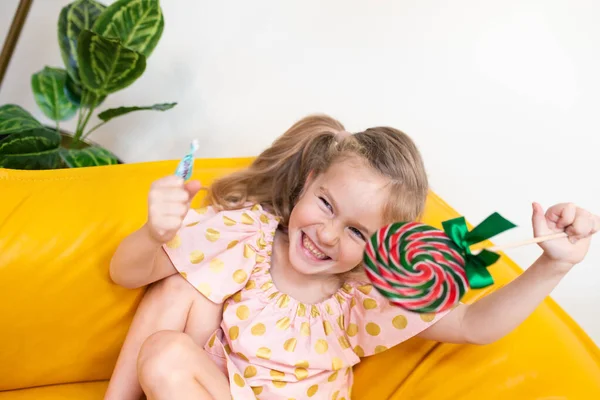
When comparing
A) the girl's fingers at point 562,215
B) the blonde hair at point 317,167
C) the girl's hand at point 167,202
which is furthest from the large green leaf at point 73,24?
the girl's fingers at point 562,215

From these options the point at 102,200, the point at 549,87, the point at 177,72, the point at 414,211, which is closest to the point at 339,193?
the point at 414,211

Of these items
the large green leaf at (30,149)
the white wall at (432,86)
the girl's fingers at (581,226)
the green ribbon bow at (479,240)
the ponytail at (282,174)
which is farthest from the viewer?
the white wall at (432,86)

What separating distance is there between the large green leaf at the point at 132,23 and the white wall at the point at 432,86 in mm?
350

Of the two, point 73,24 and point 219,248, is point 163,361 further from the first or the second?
point 73,24

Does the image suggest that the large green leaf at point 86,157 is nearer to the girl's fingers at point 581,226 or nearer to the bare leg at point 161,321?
the bare leg at point 161,321

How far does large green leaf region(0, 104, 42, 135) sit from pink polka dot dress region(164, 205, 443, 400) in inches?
23.6

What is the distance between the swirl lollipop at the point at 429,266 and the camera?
0.82 metres

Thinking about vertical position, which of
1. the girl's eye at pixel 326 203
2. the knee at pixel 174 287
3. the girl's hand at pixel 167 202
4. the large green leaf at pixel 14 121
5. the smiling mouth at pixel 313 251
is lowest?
the knee at pixel 174 287

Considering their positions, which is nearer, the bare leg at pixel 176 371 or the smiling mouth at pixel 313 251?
the bare leg at pixel 176 371

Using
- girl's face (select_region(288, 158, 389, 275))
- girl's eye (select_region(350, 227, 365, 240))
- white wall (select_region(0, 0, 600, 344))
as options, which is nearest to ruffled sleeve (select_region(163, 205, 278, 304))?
girl's face (select_region(288, 158, 389, 275))

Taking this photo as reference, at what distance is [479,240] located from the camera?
32.9 inches

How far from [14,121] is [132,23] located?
1.27 feet

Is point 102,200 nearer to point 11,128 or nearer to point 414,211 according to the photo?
point 11,128

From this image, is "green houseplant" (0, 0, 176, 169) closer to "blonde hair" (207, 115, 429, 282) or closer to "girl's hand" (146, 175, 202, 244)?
"blonde hair" (207, 115, 429, 282)
